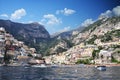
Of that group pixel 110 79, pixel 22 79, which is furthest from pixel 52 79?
pixel 110 79

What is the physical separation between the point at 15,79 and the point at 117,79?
84.1ft

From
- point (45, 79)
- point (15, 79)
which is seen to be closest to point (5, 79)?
point (15, 79)

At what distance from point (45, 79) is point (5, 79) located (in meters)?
10.2

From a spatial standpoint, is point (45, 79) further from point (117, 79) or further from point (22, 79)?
point (117, 79)

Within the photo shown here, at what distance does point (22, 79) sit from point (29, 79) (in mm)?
1797

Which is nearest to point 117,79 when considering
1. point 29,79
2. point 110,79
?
point 110,79

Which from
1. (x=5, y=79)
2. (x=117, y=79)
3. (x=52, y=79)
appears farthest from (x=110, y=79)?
(x=5, y=79)

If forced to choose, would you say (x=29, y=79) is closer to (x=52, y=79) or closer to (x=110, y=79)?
(x=52, y=79)

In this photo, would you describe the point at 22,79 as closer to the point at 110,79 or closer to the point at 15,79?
the point at 15,79

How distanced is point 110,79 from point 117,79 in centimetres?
176

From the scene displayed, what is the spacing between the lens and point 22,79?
7812 cm

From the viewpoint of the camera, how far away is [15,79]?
77688 millimetres

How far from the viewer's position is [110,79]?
7981 centimetres

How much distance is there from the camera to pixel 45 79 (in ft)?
261
